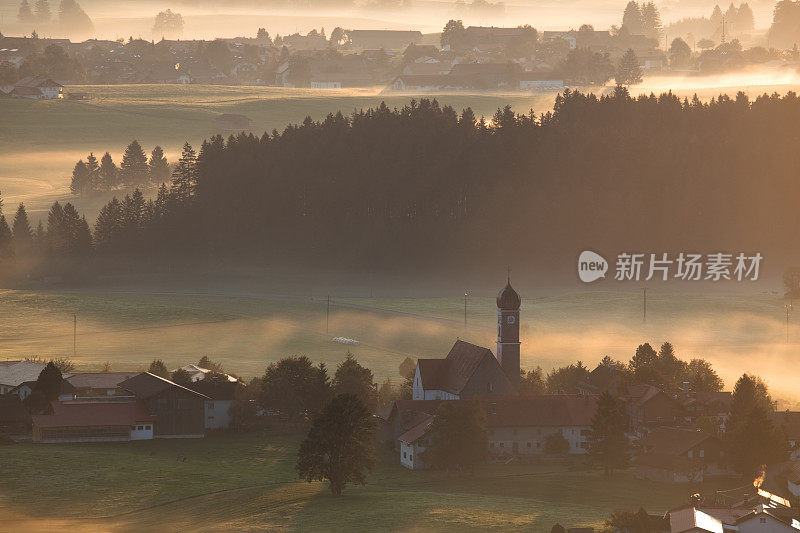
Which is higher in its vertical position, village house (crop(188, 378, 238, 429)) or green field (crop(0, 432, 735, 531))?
village house (crop(188, 378, 238, 429))

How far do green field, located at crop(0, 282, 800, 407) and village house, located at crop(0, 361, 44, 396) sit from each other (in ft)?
17.7

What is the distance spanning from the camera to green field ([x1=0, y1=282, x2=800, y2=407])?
120m

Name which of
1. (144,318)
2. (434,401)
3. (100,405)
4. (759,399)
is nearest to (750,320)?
(759,399)

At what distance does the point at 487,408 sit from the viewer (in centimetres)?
9625

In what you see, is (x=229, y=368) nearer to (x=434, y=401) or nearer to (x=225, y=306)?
(x=434, y=401)

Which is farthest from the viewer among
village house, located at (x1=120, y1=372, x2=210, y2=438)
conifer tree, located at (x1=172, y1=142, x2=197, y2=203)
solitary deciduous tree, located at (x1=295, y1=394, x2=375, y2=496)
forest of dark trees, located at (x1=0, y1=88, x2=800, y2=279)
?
conifer tree, located at (x1=172, y1=142, x2=197, y2=203)

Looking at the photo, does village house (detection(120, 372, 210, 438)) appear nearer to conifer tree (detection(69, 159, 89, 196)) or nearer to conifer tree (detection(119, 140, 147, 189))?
conifer tree (detection(69, 159, 89, 196))

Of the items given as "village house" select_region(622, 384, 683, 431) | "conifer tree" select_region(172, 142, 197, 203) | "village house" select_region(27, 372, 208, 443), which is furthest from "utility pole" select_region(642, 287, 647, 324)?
"conifer tree" select_region(172, 142, 197, 203)

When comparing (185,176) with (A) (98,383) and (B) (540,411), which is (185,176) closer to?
(A) (98,383)

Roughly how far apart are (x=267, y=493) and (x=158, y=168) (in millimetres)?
120938

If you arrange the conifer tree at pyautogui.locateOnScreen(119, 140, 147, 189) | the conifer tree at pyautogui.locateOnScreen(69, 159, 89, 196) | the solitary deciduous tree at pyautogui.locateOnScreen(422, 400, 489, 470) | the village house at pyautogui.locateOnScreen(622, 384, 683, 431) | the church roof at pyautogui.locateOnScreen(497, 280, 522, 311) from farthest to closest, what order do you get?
the conifer tree at pyautogui.locateOnScreen(119, 140, 147, 189) → the conifer tree at pyautogui.locateOnScreen(69, 159, 89, 196) → the church roof at pyautogui.locateOnScreen(497, 280, 522, 311) → the village house at pyautogui.locateOnScreen(622, 384, 683, 431) → the solitary deciduous tree at pyautogui.locateOnScreen(422, 400, 489, 470)

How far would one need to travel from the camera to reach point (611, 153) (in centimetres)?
19550

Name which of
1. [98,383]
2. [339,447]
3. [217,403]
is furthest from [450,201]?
[339,447]

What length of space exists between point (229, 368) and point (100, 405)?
18729 millimetres
